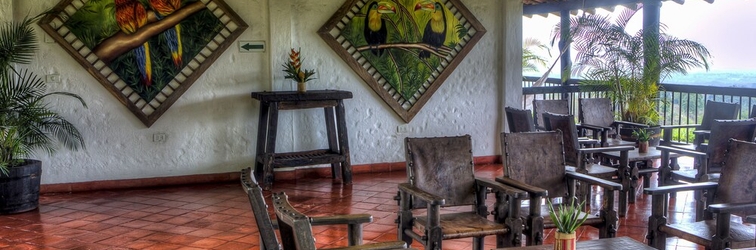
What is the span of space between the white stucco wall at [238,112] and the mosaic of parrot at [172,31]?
0.32m

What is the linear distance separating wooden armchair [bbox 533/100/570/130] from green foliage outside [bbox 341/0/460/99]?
122cm

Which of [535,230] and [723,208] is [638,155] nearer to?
[535,230]

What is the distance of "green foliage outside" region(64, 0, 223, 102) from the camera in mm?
6703

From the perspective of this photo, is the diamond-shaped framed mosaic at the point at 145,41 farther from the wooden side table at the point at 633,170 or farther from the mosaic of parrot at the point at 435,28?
the wooden side table at the point at 633,170

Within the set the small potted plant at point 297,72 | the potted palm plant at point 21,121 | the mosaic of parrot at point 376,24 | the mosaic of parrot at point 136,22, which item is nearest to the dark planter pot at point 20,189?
the potted palm plant at point 21,121

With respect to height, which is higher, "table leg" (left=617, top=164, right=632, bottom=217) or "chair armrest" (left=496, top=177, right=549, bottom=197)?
"chair armrest" (left=496, top=177, right=549, bottom=197)

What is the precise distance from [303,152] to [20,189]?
254 cm

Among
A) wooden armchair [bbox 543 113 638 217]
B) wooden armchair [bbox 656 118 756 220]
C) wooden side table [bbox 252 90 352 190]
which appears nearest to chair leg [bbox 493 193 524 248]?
wooden armchair [bbox 543 113 638 217]

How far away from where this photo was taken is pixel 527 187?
3.99 meters

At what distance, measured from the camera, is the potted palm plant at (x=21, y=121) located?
5.91m

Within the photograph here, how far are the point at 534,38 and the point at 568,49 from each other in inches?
147

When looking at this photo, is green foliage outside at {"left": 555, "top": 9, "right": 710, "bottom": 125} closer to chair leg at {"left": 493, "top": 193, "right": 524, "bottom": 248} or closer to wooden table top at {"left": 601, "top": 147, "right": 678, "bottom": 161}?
wooden table top at {"left": 601, "top": 147, "right": 678, "bottom": 161}

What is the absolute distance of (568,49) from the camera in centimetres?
974

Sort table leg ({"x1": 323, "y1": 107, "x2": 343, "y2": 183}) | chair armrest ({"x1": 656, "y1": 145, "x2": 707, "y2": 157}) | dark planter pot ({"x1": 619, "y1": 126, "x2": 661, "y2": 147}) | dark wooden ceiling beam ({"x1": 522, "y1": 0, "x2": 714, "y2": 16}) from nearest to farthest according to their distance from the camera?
chair armrest ({"x1": 656, "y1": 145, "x2": 707, "y2": 157})
dark planter pot ({"x1": 619, "y1": 126, "x2": 661, "y2": 147})
table leg ({"x1": 323, "y1": 107, "x2": 343, "y2": 183})
dark wooden ceiling beam ({"x1": 522, "y1": 0, "x2": 714, "y2": 16})
